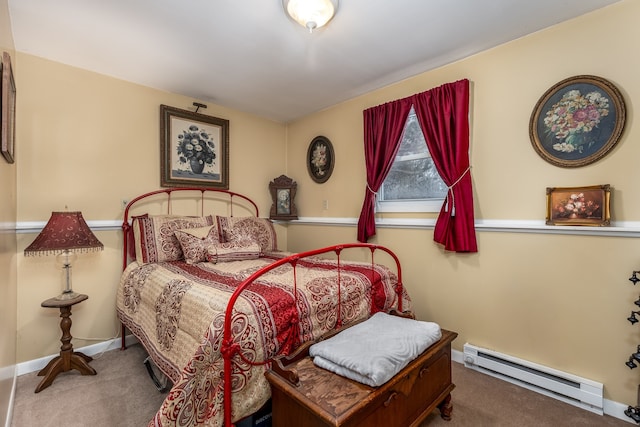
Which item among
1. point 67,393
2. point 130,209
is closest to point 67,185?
point 130,209

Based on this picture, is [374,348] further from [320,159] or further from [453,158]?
[320,159]

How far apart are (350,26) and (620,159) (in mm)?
1847

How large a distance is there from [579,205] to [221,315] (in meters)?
2.20

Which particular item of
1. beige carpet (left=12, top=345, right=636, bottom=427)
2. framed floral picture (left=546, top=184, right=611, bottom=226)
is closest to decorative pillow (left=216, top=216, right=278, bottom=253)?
beige carpet (left=12, top=345, right=636, bottom=427)

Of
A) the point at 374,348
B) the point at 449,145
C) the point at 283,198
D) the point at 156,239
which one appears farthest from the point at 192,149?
the point at 374,348

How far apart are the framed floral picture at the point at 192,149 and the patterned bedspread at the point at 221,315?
111 cm

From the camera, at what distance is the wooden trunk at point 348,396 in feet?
3.64

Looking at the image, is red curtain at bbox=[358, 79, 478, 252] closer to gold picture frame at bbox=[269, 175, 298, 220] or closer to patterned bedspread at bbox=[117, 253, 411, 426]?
patterned bedspread at bbox=[117, 253, 411, 426]

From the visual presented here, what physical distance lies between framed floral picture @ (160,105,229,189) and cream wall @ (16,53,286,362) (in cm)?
8

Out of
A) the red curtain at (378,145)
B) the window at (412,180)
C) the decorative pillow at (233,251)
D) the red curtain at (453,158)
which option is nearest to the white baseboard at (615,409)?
the red curtain at (453,158)

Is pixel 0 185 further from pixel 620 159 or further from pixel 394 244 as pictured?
pixel 620 159

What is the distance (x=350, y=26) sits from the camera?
197 centimetres

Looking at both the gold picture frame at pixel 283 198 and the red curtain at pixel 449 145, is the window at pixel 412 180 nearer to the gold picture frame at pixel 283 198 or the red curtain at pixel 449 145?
the red curtain at pixel 449 145

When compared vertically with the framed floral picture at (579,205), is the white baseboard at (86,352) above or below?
below
